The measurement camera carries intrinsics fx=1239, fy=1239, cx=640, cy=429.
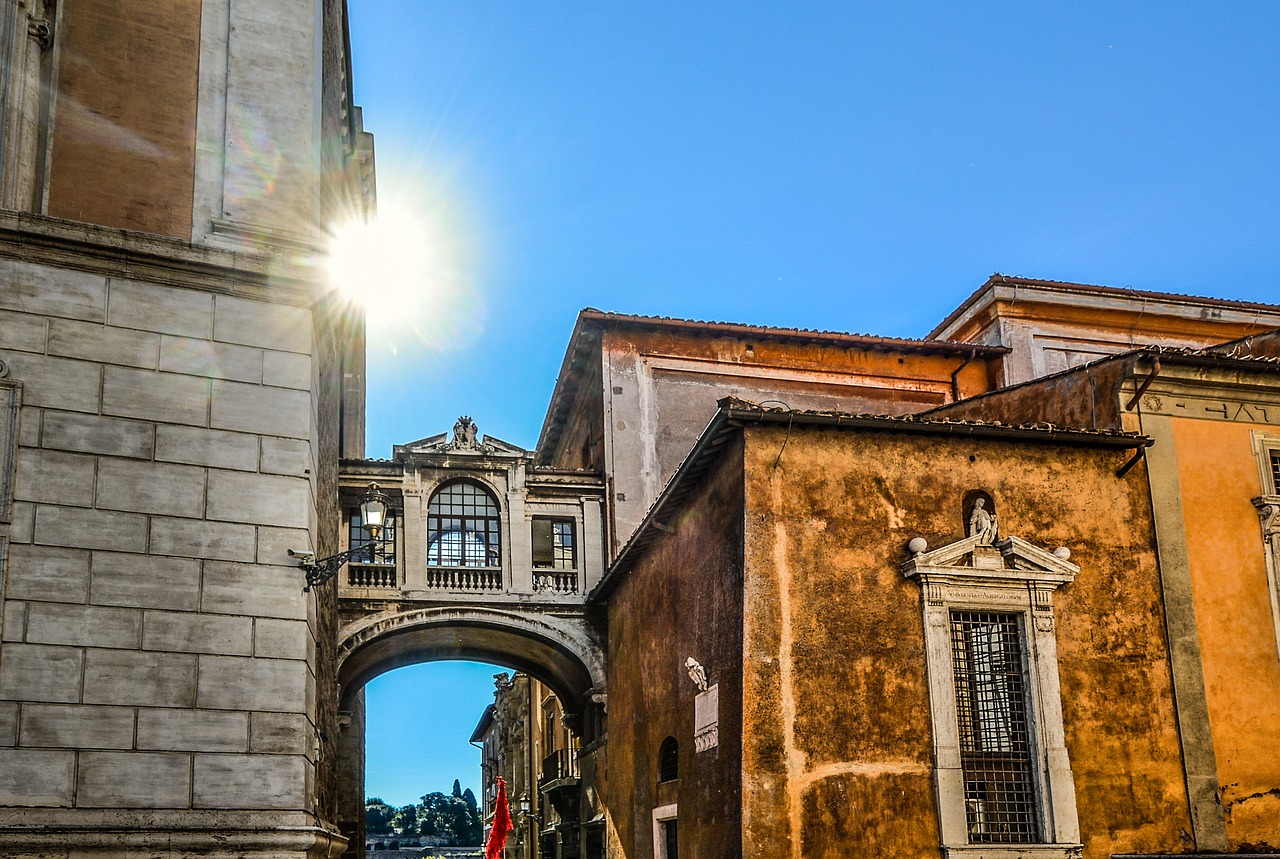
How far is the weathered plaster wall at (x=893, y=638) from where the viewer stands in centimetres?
1376

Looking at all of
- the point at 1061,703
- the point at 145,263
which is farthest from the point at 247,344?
the point at 1061,703

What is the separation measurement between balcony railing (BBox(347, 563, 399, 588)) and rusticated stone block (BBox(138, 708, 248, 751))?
12850 millimetres

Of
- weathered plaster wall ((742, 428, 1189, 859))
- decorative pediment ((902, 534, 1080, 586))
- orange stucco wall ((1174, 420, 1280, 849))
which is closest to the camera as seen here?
weathered plaster wall ((742, 428, 1189, 859))

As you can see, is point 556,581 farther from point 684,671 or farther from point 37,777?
point 37,777

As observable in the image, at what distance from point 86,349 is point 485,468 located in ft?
45.6

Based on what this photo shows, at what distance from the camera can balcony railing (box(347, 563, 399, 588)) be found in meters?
24.2

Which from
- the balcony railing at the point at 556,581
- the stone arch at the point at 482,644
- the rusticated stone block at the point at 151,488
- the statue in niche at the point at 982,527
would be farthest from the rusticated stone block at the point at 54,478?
the balcony railing at the point at 556,581

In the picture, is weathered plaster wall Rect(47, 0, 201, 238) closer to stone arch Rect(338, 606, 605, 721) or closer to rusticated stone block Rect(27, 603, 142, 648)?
rusticated stone block Rect(27, 603, 142, 648)

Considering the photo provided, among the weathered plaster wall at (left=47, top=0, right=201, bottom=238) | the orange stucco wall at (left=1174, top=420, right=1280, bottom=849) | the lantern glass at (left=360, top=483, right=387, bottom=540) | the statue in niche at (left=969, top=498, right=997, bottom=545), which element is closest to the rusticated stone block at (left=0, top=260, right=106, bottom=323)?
the weathered plaster wall at (left=47, top=0, right=201, bottom=238)

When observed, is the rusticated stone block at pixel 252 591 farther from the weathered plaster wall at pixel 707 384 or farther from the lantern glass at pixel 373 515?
the weathered plaster wall at pixel 707 384

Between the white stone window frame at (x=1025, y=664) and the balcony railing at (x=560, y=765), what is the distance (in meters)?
17.8

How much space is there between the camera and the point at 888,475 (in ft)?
50.3

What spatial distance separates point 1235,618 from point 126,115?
14704 mm

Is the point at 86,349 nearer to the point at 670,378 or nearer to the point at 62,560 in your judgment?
the point at 62,560
